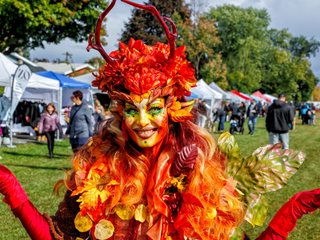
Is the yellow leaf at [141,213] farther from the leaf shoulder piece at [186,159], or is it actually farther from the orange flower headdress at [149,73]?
the orange flower headdress at [149,73]

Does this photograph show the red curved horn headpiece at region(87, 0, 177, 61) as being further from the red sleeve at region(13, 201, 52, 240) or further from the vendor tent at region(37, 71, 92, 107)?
the vendor tent at region(37, 71, 92, 107)

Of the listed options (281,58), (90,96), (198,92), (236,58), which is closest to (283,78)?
(281,58)

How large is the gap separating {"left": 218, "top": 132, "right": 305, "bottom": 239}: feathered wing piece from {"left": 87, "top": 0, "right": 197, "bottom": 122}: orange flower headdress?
47cm

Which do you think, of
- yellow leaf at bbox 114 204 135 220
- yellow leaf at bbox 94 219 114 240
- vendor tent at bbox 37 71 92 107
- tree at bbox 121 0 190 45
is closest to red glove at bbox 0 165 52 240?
yellow leaf at bbox 94 219 114 240

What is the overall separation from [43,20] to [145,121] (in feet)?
40.3

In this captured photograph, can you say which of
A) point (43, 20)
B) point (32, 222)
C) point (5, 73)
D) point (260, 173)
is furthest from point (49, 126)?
point (260, 173)

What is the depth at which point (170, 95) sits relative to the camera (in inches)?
67.8

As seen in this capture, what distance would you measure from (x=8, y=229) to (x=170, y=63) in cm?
363

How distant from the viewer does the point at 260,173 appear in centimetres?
175

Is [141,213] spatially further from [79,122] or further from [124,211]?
[79,122]

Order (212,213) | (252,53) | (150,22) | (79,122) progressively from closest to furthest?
(212,213) → (79,122) → (150,22) → (252,53)

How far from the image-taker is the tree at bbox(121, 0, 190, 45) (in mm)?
27578

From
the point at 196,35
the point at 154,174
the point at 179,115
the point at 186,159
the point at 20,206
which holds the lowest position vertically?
the point at 20,206

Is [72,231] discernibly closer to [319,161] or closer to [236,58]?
[319,161]
